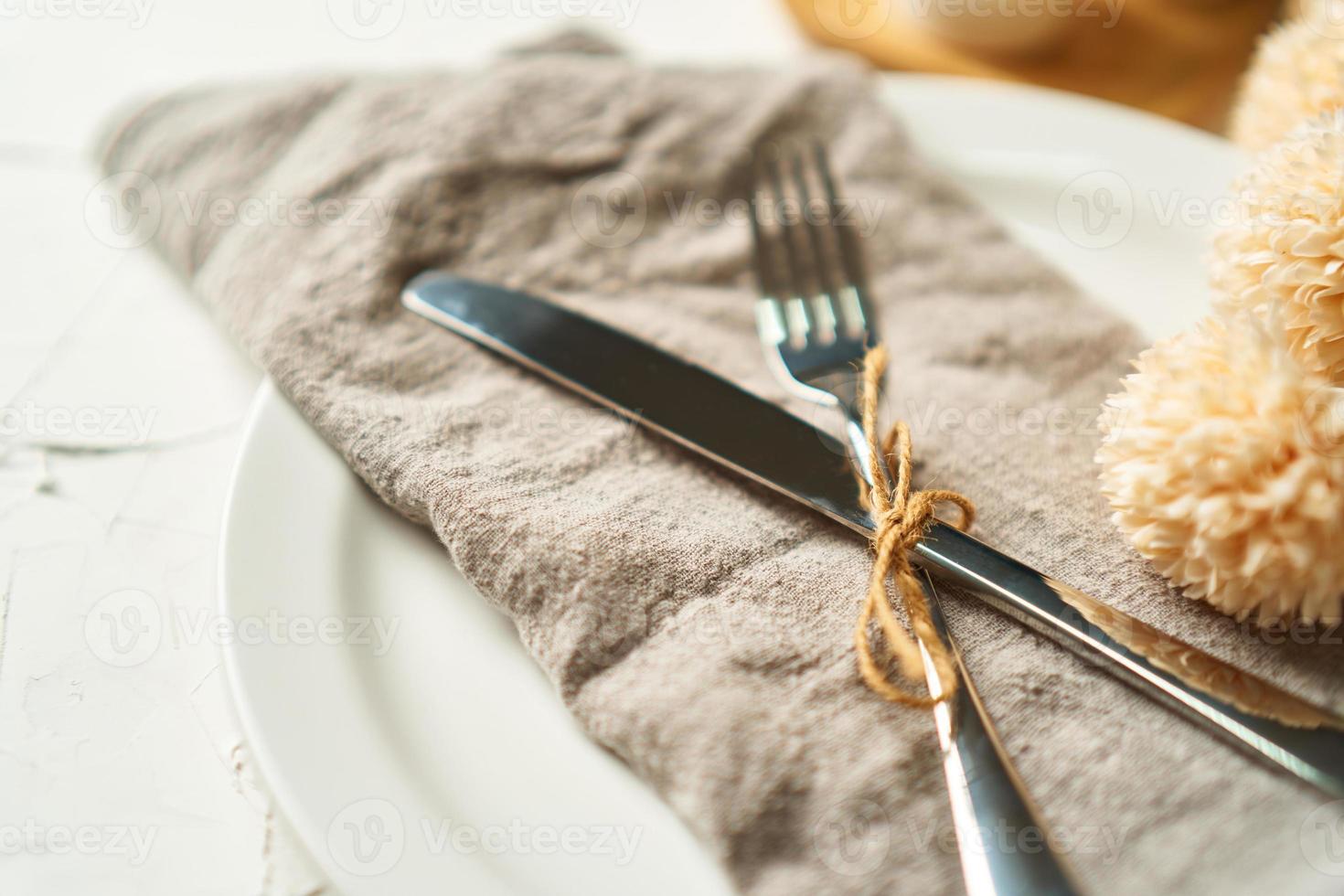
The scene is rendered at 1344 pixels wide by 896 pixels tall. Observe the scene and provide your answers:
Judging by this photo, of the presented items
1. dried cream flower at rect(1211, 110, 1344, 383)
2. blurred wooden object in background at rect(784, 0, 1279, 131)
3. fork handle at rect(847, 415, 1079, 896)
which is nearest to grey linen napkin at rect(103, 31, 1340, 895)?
fork handle at rect(847, 415, 1079, 896)

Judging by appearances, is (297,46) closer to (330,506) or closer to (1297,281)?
(330,506)

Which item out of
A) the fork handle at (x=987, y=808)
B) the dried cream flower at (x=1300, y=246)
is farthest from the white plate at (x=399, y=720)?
the dried cream flower at (x=1300, y=246)

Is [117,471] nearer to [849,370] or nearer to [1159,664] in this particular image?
[849,370]

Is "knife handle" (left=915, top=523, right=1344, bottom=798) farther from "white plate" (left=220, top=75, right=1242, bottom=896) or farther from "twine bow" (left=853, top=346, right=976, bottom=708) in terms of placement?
"white plate" (left=220, top=75, right=1242, bottom=896)

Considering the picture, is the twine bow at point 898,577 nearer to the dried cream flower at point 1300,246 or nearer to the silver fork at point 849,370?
the silver fork at point 849,370

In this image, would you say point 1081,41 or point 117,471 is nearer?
point 117,471

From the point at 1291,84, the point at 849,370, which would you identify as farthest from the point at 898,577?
the point at 1291,84
